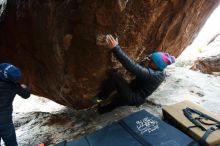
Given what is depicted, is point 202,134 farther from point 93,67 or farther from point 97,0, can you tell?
point 97,0

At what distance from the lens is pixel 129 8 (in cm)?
334

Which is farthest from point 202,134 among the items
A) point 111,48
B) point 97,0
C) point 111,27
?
point 97,0

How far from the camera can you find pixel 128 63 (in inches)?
131

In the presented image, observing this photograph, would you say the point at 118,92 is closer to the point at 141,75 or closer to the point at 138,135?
the point at 141,75

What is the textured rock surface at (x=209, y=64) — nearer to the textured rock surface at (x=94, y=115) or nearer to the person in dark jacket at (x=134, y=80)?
the textured rock surface at (x=94, y=115)

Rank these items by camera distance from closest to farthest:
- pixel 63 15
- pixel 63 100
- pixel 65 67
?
pixel 63 15 → pixel 65 67 → pixel 63 100

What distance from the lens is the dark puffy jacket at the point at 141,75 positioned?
3.32 metres

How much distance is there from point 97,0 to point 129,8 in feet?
1.43

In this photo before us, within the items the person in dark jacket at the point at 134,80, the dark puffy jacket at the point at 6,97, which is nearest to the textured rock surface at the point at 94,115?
the person in dark jacket at the point at 134,80

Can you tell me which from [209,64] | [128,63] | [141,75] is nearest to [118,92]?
[141,75]

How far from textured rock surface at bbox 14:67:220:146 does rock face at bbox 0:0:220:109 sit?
1.13 feet

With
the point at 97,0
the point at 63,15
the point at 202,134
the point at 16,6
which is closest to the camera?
the point at 202,134

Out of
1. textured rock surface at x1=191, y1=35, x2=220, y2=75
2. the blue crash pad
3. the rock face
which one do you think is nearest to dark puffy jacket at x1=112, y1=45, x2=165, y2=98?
the rock face

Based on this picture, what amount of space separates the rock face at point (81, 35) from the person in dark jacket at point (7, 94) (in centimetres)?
79
